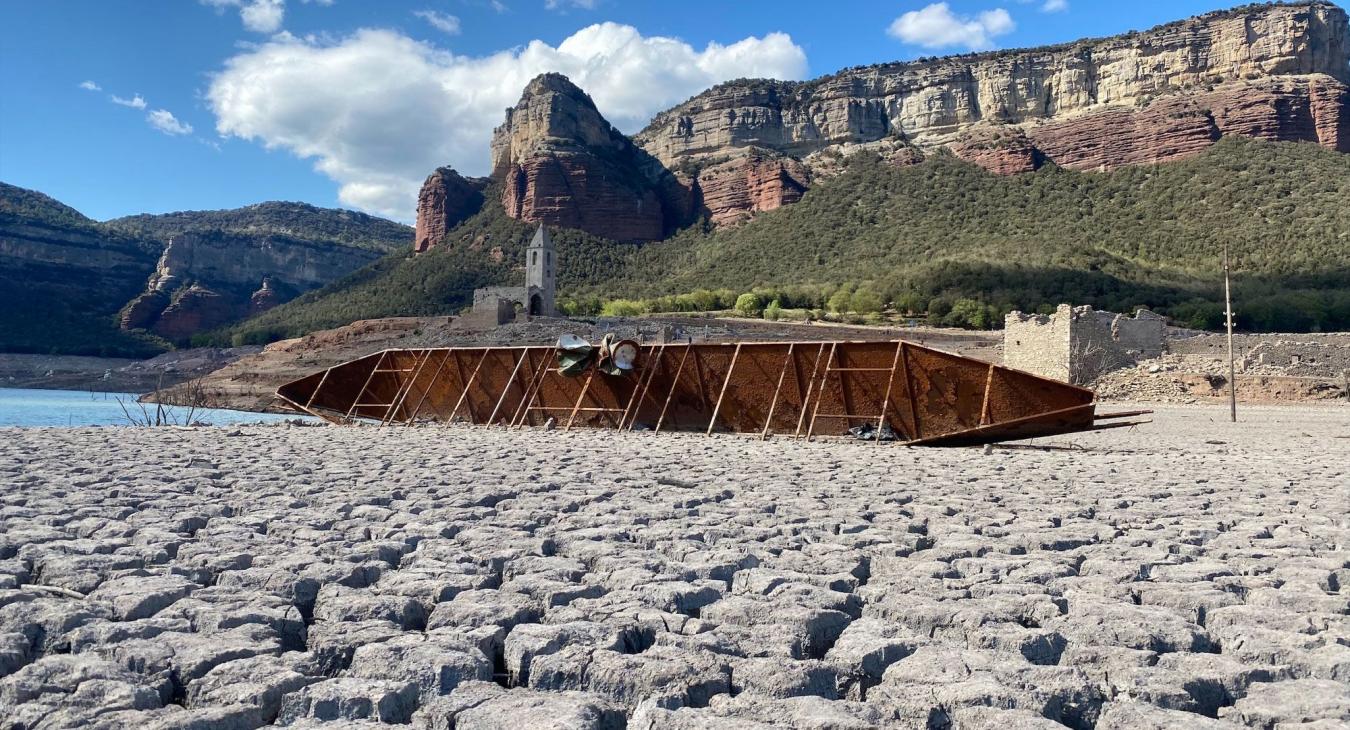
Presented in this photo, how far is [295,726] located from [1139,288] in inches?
1997

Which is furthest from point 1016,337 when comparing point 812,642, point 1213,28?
point 1213,28

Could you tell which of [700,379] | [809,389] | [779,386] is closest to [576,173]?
[700,379]

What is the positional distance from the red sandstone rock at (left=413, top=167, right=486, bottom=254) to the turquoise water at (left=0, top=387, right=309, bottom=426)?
49764 millimetres

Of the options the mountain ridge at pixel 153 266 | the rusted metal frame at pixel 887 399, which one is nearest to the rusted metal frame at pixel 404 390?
the rusted metal frame at pixel 887 399

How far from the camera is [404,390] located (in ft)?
56.4

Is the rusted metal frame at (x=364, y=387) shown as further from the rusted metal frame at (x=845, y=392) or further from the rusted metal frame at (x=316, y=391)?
the rusted metal frame at (x=845, y=392)

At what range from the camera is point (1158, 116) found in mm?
72812

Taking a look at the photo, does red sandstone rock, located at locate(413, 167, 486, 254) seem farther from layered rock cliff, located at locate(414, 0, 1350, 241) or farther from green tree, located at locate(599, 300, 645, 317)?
green tree, located at locate(599, 300, 645, 317)

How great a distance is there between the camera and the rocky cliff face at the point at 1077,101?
2758 inches

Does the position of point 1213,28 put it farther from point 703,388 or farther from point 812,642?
point 812,642

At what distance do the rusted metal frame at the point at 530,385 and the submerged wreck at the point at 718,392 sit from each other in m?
0.02

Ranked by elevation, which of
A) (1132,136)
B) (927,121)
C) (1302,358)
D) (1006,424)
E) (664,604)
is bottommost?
(664,604)

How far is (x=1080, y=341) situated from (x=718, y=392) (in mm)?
17982

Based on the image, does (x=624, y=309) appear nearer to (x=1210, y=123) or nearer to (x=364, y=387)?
(x=364, y=387)
